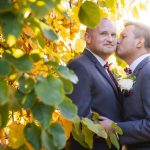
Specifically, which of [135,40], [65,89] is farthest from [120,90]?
[65,89]

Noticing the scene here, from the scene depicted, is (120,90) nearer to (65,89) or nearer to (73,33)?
(73,33)

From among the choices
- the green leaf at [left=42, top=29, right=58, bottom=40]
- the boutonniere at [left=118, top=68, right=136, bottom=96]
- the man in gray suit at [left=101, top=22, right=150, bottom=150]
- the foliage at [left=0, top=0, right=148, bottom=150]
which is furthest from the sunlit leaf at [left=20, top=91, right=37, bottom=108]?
the boutonniere at [left=118, top=68, right=136, bottom=96]

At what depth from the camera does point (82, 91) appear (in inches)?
82.4

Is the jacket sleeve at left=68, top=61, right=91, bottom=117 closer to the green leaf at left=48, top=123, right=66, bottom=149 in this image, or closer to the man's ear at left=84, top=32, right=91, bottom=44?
the man's ear at left=84, top=32, right=91, bottom=44

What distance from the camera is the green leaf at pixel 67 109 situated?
0.79 m

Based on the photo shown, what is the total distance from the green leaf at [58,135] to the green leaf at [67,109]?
0.05 m

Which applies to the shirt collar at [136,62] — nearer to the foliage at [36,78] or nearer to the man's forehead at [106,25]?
the man's forehead at [106,25]

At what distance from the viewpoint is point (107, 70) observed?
2.39 m

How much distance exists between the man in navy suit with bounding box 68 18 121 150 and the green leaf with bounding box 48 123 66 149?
1232mm

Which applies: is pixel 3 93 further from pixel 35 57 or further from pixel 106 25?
pixel 106 25

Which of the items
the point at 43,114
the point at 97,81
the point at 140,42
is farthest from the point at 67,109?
the point at 140,42

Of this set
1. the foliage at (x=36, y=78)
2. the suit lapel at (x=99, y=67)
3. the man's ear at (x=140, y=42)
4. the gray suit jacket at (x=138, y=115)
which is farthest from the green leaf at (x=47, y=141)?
the man's ear at (x=140, y=42)

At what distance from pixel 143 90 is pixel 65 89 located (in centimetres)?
137

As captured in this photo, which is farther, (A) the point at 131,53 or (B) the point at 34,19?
(A) the point at 131,53
